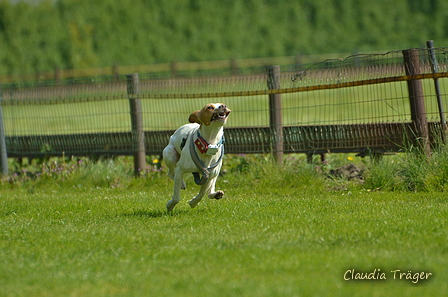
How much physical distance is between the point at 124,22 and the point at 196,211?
41460mm

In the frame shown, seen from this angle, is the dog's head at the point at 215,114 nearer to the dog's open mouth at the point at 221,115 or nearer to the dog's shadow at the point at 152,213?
the dog's open mouth at the point at 221,115

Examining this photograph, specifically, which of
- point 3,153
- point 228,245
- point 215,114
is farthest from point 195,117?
point 3,153

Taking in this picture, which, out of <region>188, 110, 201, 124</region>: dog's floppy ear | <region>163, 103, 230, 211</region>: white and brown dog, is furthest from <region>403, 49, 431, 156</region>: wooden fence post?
<region>188, 110, 201, 124</region>: dog's floppy ear

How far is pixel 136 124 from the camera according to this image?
13.0 meters

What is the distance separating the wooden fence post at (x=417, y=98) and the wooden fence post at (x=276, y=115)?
2.33 m

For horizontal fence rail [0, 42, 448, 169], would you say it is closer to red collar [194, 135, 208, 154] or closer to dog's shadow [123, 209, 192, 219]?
dog's shadow [123, 209, 192, 219]

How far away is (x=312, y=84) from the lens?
11406 millimetres

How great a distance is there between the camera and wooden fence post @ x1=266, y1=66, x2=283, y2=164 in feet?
38.9

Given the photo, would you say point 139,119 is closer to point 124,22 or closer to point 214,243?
point 214,243

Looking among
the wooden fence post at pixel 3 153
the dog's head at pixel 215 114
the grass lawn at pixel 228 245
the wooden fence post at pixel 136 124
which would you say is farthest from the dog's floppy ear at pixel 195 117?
the wooden fence post at pixel 3 153

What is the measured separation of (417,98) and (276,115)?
2.52 m

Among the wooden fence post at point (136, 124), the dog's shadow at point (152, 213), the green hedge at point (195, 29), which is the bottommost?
the dog's shadow at point (152, 213)

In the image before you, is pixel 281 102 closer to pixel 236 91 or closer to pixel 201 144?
pixel 236 91

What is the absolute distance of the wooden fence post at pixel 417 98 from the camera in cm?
1048
